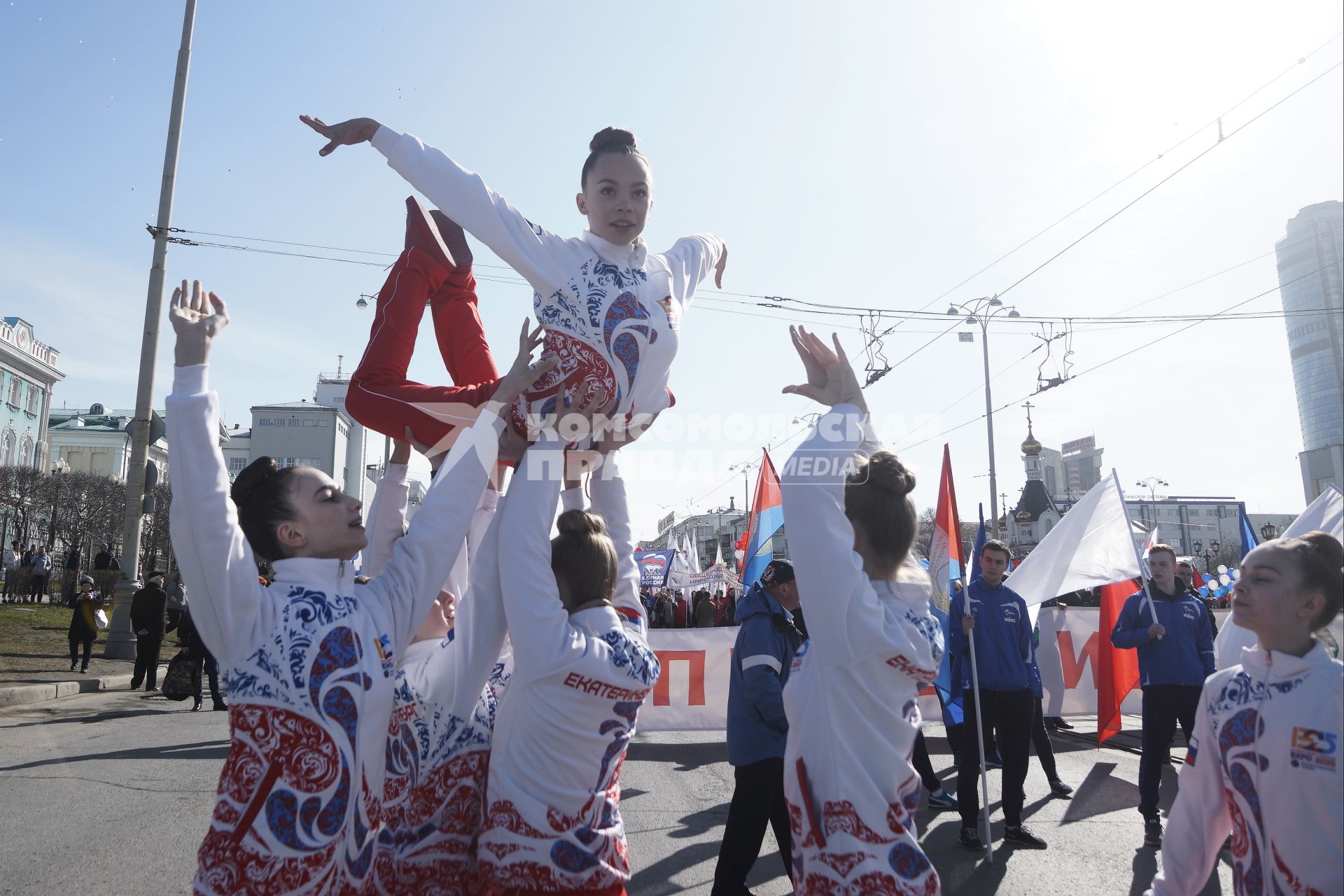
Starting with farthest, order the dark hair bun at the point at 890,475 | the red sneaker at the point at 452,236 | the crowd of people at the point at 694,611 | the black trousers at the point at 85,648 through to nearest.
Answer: the crowd of people at the point at 694,611
the black trousers at the point at 85,648
the red sneaker at the point at 452,236
the dark hair bun at the point at 890,475

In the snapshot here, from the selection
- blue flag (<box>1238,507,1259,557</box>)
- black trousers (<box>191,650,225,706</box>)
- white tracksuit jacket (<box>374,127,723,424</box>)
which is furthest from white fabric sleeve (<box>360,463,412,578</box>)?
black trousers (<box>191,650,225,706</box>)

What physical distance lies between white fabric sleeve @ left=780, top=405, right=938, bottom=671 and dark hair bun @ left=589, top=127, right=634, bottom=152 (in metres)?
1.22

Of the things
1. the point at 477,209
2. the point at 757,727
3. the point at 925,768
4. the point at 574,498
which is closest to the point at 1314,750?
the point at 574,498

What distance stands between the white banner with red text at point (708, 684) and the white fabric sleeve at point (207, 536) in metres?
7.17

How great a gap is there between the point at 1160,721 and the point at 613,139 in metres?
6.35

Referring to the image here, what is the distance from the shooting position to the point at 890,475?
2.46 m

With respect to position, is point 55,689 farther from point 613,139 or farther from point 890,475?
point 890,475

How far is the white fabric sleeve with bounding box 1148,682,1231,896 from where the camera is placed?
2.43 meters

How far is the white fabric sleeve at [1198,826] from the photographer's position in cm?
243

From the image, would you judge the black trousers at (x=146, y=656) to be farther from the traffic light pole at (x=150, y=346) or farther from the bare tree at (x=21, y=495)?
the bare tree at (x=21, y=495)

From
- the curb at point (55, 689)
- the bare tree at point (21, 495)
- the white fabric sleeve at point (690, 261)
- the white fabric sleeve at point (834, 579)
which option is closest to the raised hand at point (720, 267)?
the white fabric sleeve at point (690, 261)

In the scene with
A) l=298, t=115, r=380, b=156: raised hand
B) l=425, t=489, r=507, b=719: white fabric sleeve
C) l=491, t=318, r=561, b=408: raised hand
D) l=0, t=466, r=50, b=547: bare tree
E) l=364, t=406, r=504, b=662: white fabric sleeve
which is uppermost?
l=0, t=466, r=50, b=547: bare tree

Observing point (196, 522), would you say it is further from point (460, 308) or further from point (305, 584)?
point (460, 308)

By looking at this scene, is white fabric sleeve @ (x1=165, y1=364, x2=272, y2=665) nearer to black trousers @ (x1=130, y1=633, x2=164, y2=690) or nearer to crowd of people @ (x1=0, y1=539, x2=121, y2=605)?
→ black trousers @ (x1=130, y1=633, x2=164, y2=690)
